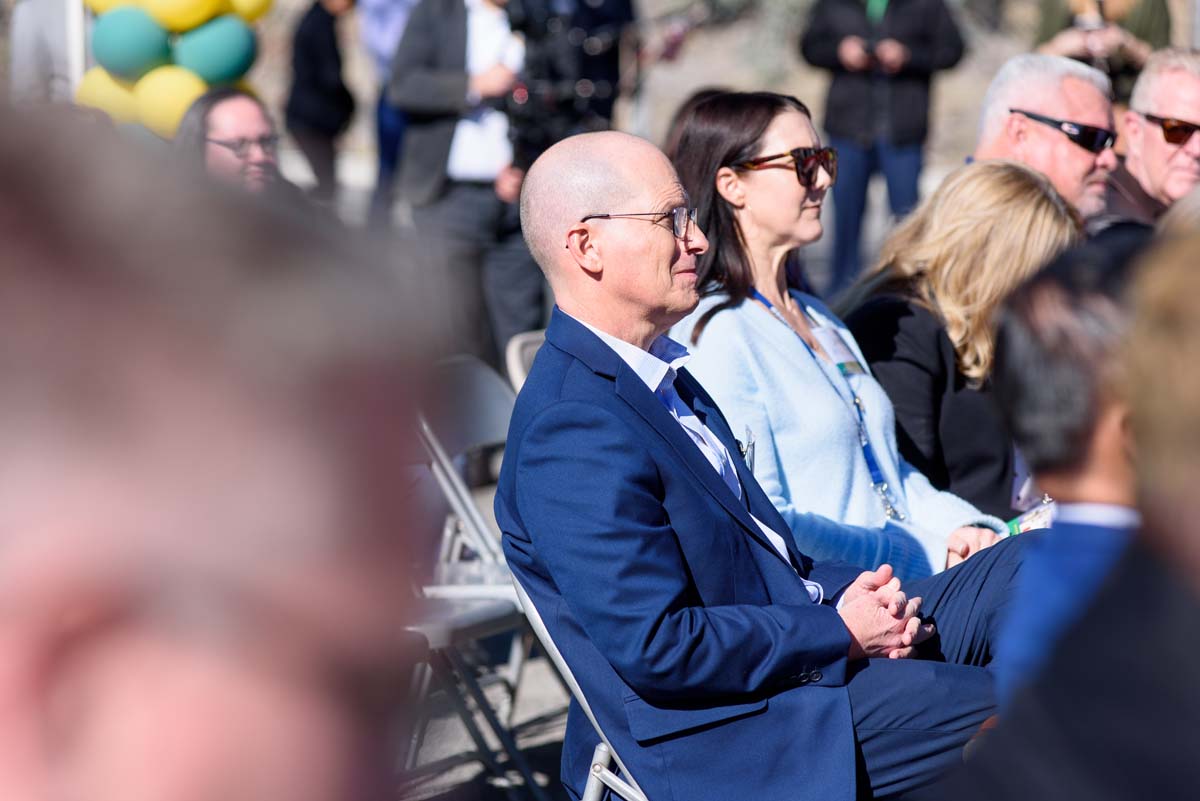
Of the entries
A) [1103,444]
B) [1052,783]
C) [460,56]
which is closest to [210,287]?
[1052,783]

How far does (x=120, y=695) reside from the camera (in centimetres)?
44

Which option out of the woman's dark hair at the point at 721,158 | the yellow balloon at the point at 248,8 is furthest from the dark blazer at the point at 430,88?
the woman's dark hair at the point at 721,158

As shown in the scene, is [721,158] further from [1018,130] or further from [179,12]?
[179,12]

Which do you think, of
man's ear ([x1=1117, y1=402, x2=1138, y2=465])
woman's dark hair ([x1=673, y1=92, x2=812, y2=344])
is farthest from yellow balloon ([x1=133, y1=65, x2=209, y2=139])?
man's ear ([x1=1117, y1=402, x2=1138, y2=465])

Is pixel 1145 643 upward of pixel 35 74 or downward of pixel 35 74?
downward

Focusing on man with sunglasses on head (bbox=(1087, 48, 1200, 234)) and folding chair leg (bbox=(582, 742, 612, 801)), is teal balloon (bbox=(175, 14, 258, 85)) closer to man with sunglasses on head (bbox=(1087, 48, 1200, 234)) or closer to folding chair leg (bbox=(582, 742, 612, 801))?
man with sunglasses on head (bbox=(1087, 48, 1200, 234))

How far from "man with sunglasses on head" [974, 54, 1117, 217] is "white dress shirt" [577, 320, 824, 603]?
216cm

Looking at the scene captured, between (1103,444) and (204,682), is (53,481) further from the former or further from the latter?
(1103,444)

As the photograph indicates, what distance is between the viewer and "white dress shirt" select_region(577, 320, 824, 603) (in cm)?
235

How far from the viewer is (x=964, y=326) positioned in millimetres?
3406

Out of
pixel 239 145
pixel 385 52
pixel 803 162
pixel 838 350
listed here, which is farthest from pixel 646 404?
pixel 385 52

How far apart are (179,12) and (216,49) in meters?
0.22

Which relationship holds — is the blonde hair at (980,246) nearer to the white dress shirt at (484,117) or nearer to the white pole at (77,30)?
the white dress shirt at (484,117)

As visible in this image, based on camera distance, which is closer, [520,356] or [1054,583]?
[1054,583]
